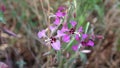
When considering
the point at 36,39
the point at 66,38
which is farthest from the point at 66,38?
the point at 36,39

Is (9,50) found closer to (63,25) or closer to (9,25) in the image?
(9,25)

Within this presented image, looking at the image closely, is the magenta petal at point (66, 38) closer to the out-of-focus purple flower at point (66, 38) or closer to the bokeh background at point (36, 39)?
the out-of-focus purple flower at point (66, 38)

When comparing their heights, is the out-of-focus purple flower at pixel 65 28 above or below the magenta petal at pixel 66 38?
above

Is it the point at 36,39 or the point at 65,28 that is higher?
the point at 36,39

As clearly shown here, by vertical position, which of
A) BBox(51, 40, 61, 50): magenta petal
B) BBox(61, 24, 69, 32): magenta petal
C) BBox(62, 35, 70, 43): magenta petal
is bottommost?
BBox(51, 40, 61, 50): magenta petal

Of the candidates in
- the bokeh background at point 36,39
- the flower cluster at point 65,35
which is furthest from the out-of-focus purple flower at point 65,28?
the bokeh background at point 36,39

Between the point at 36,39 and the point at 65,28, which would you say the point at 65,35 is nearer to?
the point at 65,28

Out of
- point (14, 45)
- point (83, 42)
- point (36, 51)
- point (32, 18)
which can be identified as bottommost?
point (83, 42)

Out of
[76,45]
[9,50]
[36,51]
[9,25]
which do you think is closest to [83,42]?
[76,45]

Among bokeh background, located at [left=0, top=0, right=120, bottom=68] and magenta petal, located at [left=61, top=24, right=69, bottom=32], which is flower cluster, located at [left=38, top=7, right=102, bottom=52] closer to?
magenta petal, located at [left=61, top=24, right=69, bottom=32]

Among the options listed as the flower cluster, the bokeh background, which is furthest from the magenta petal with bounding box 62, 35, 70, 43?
the bokeh background

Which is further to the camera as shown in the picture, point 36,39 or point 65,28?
point 36,39
